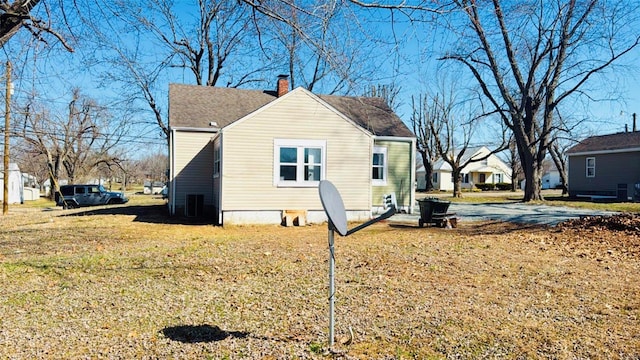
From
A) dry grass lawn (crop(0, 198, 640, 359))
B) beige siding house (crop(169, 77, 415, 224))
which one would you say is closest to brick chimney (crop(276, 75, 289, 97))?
beige siding house (crop(169, 77, 415, 224))

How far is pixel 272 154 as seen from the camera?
13.3 meters

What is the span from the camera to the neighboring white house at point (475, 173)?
177 ft

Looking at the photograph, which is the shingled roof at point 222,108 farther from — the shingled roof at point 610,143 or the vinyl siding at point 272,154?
the shingled roof at point 610,143

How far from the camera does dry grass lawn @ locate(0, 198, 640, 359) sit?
153 inches

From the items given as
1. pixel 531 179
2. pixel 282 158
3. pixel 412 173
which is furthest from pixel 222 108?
pixel 531 179

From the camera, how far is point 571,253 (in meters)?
8.88

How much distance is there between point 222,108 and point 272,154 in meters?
5.79

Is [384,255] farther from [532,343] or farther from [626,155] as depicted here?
[626,155]

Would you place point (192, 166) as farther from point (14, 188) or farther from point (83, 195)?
point (14, 188)

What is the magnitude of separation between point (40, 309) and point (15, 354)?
4.55ft

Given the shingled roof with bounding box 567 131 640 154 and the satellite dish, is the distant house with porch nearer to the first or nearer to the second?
the shingled roof with bounding box 567 131 640 154

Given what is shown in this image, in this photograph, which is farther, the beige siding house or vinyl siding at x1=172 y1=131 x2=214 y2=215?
vinyl siding at x1=172 y1=131 x2=214 y2=215

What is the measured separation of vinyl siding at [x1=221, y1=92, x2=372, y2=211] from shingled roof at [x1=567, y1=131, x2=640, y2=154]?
2287cm

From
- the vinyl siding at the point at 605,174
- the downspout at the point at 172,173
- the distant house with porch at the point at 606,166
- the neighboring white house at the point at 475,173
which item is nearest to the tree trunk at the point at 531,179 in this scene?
the distant house with porch at the point at 606,166
